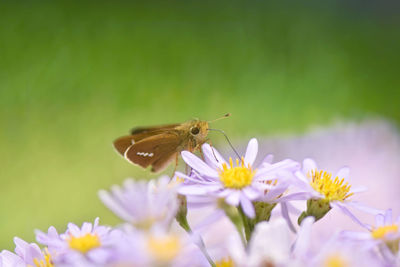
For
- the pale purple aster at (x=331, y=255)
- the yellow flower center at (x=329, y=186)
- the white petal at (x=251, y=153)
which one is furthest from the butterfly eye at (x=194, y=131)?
the pale purple aster at (x=331, y=255)

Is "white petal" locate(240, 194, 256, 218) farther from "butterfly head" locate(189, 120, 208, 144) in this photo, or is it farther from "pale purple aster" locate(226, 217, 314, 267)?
"butterfly head" locate(189, 120, 208, 144)

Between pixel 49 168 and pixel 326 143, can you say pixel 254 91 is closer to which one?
pixel 326 143

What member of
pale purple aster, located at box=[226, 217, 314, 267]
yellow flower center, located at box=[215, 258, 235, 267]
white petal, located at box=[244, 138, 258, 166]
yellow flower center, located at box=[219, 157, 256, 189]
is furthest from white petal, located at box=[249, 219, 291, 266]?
white petal, located at box=[244, 138, 258, 166]

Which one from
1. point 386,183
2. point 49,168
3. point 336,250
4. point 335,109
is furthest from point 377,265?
point 335,109

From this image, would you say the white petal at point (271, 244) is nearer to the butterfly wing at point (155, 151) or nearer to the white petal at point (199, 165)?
the white petal at point (199, 165)

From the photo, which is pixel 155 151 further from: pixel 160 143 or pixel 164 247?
pixel 164 247

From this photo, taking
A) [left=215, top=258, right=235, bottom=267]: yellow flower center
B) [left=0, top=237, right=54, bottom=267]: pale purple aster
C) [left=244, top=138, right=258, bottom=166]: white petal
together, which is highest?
[left=244, top=138, right=258, bottom=166]: white petal
